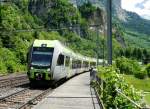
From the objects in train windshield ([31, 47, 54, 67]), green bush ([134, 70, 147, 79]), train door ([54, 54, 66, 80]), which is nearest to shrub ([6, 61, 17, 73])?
green bush ([134, 70, 147, 79])

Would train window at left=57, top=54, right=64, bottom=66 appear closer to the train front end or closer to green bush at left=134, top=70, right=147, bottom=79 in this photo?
the train front end

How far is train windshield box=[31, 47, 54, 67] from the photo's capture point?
36.3m

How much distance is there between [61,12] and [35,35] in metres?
67.2

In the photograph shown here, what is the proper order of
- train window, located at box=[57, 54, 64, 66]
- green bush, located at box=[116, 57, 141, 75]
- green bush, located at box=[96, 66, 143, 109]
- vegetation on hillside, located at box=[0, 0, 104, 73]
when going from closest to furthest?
green bush, located at box=[96, 66, 143, 109] → train window, located at box=[57, 54, 64, 66] → vegetation on hillside, located at box=[0, 0, 104, 73] → green bush, located at box=[116, 57, 141, 75]

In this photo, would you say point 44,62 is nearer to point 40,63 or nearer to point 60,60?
point 40,63

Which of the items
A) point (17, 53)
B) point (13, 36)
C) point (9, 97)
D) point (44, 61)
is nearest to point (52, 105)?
point (9, 97)

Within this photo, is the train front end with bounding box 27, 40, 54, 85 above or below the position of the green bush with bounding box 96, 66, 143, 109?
above

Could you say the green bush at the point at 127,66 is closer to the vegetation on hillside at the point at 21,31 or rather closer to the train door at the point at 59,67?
the vegetation on hillside at the point at 21,31

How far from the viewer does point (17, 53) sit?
290 feet

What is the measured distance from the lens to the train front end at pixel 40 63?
36000 mm

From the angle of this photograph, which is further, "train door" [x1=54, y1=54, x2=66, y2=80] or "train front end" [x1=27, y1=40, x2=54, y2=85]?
"train door" [x1=54, y1=54, x2=66, y2=80]

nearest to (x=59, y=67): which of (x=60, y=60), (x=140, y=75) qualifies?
(x=60, y=60)

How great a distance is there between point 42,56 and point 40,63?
0.60 meters

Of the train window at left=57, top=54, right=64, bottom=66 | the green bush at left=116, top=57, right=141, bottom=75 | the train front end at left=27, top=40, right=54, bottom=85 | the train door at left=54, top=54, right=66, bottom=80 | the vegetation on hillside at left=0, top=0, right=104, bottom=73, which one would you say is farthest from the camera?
the green bush at left=116, top=57, right=141, bottom=75
